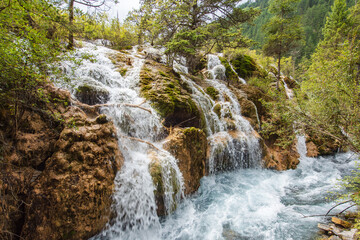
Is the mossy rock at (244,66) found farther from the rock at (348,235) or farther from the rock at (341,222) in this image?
the rock at (348,235)

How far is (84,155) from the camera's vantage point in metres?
3.44

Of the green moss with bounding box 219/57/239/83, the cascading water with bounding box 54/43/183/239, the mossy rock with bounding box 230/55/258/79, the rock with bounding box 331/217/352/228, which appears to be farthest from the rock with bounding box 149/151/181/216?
the mossy rock with bounding box 230/55/258/79

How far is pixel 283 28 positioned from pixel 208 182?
14469 mm

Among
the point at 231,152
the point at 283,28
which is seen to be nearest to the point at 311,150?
the point at 231,152

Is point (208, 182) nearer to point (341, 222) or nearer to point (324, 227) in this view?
point (324, 227)

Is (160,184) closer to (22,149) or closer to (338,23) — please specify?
(22,149)

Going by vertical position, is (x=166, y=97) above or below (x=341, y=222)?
above

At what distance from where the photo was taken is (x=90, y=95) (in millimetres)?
5352

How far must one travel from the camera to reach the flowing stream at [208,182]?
152 inches

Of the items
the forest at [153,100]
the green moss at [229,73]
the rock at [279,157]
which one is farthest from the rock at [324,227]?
the green moss at [229,73]

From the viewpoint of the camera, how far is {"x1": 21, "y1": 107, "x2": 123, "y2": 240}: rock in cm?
278

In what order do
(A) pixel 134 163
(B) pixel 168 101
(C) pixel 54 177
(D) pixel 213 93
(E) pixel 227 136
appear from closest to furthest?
(C) pixel 54 177, (A) pixel 134 163, (B) pixel 168 101, (E) pixel 227 136, (D) pixel 213 93

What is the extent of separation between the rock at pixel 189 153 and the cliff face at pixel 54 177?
2.01 metres

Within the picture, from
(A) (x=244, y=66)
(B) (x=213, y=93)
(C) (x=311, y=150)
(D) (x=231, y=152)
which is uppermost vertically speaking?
(A) (x=244, y=66)
